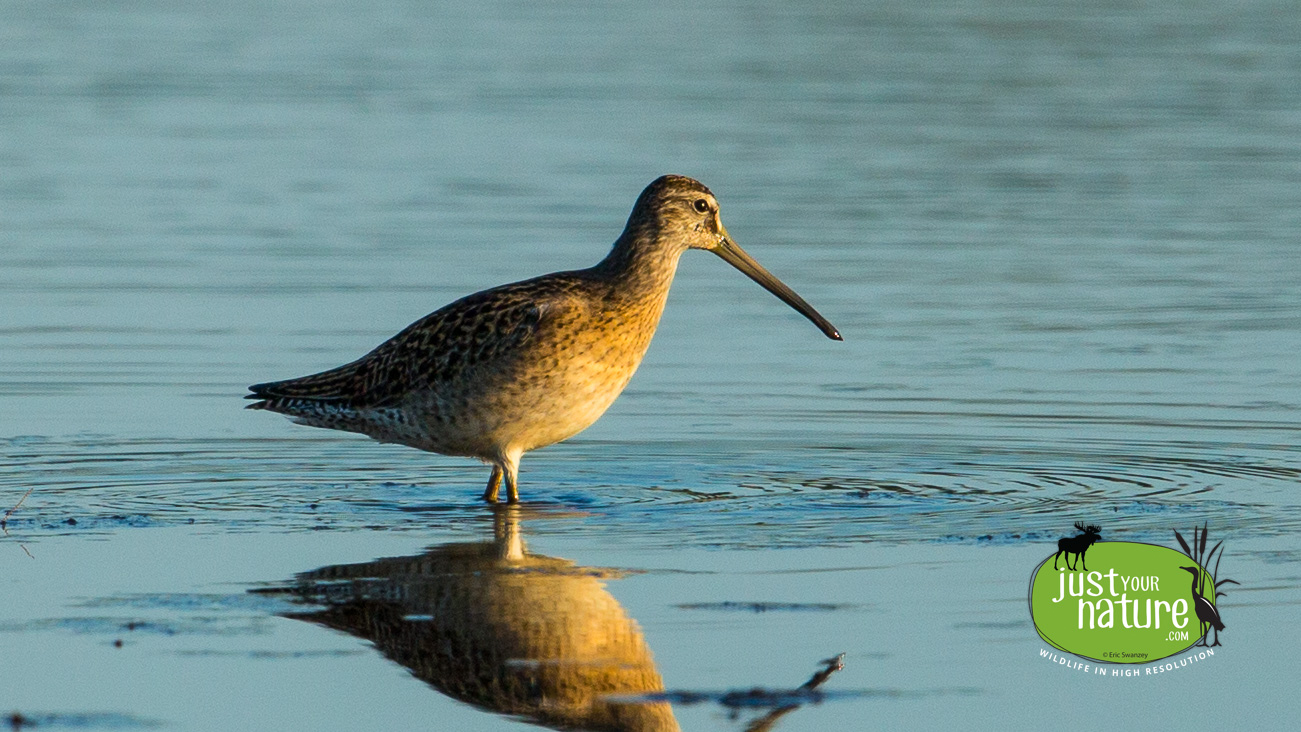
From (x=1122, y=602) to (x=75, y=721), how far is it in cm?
293

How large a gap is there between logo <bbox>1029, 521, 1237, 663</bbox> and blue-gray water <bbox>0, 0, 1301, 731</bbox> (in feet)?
0.31

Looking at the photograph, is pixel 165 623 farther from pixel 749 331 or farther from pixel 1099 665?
pixel 749 331

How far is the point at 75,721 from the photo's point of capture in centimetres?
513

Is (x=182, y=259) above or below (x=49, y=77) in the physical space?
below

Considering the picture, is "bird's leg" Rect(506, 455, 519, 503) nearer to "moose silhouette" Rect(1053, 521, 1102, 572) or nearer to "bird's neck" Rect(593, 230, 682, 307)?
"bird's neck" Rect(593, 230, 682, 307)

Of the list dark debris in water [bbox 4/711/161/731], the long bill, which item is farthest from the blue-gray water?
the long bill

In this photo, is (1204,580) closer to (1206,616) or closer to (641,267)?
→ (1206,616)

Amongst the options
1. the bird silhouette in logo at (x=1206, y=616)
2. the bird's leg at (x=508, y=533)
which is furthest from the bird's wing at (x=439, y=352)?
the bird silhouette in logo at (x=1206, y=616)

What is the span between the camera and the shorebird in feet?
26.5

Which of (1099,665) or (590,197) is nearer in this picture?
(1099,665)

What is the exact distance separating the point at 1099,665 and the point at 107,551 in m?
3.10

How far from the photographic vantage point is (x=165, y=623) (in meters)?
6.02

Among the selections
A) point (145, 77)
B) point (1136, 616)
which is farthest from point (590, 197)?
point (1136, 616)

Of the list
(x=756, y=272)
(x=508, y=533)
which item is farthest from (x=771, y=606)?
(x=756, y=272)
